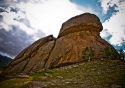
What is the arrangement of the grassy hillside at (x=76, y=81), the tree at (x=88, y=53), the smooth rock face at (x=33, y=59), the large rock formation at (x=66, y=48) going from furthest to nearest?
the tree at (x=88, y=53), the large rock formation at (x=66, y=48), the smooth rock face at (x=33, y=59), the grassy hillside at (x=76, y=81)

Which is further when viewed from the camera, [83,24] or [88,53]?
[83,24]

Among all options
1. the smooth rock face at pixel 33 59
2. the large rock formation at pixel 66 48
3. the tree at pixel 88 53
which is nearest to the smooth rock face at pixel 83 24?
the large rock formation at pixel 66 48

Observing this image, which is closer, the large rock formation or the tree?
the large rock formation

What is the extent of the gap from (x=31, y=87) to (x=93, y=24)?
2824 inches

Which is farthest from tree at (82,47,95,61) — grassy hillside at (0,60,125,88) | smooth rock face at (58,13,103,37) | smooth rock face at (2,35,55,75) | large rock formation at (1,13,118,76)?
grassy hillside at (0,60,125,88)

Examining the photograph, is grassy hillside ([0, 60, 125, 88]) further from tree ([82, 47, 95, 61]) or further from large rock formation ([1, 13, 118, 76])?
tree ([82, 47, 95, 61])

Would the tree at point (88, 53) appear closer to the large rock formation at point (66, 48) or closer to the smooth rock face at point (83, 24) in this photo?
the large rock formation at point (66, 48)

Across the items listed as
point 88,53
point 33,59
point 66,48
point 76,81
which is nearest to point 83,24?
point 88,53

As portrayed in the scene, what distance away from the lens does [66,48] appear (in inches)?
2911

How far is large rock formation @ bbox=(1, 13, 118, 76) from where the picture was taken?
7044 cm

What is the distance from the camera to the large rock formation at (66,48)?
70438mm

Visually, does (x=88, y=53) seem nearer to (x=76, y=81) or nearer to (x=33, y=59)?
(x=33, y=59)

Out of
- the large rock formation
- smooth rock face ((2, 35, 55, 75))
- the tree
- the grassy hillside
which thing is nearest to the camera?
the grassy hillside

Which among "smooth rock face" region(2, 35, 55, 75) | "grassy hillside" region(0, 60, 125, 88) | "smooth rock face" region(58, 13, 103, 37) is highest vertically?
"smooth rock face" region(58, 13, 103, 37)
